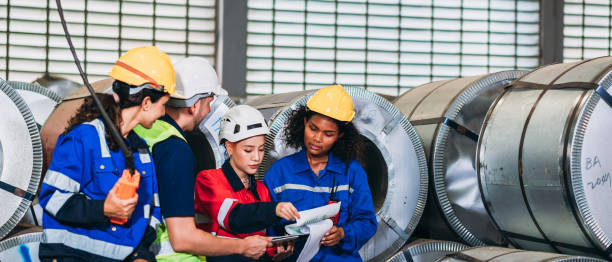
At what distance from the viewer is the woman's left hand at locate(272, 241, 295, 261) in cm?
295

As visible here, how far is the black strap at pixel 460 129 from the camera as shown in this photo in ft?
13.9

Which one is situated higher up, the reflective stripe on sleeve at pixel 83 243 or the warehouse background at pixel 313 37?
the warehouse background at pixel 313 37

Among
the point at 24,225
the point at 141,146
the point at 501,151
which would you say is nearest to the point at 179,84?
the point at 141,146

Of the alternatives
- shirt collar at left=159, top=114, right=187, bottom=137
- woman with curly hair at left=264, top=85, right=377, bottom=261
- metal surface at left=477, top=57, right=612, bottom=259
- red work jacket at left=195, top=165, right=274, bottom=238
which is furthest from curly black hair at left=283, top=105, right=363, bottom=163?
shirt collar at left=159, top=114, right=187, bottom=137

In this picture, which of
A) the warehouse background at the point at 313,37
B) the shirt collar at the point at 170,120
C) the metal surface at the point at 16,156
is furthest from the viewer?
the warehouse background at the point at 313,37

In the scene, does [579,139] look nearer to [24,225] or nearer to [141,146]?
[141,146]

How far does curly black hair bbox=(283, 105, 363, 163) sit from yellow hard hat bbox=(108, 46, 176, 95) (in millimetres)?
1324

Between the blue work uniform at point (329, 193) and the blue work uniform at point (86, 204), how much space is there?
1.19 metres

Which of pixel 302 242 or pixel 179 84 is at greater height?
pixel 179 84

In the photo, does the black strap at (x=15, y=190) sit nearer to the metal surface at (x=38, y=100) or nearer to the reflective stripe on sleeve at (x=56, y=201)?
the metal surface at (x=38, y=100)

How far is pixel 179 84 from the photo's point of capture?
2869 millimetres

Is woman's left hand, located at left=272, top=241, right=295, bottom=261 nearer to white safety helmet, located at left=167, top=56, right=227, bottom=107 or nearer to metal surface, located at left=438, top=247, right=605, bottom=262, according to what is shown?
white safety helmet, located at left=167, top=56, right=227, bottom=107

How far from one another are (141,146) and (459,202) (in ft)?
8.08

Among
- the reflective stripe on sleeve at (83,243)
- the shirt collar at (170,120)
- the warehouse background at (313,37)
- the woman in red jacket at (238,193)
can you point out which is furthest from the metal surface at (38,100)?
the warehouse background at (313,37)
